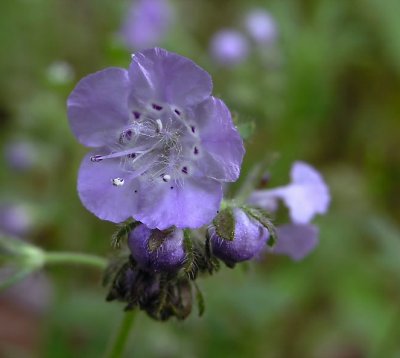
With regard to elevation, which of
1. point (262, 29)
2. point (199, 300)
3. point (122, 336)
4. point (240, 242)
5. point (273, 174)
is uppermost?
point (240, 242)

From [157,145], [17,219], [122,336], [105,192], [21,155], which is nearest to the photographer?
[105,192]

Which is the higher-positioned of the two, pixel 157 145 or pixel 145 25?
pixel 157 145

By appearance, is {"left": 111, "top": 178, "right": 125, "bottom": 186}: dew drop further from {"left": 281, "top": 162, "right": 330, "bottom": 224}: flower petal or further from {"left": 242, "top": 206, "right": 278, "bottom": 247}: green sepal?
{"left": 281, "top": 162, "right": 330, "bottom": 224}: flower petal

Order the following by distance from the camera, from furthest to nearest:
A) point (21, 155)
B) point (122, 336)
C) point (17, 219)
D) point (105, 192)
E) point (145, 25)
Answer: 1. point (145, 25)
2. point (21, 155)
3. point (17, 219)
4. point (122, 336)
5. point (105, 192)

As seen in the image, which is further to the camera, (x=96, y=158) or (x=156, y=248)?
(x=96, y=158)

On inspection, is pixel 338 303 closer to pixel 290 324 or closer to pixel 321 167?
pixel 290 324

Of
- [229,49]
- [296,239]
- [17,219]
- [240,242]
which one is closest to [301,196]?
[296,239]

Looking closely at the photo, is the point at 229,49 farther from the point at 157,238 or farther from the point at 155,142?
the point at 157,238
